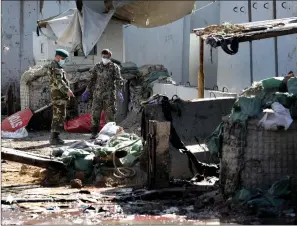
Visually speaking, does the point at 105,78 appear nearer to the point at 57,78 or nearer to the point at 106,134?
the point at 57,78

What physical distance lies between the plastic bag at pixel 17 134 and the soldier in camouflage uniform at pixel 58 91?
1.76 metres

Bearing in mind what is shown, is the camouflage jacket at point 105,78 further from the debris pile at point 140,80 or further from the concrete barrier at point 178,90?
the debris pile at point 140,80

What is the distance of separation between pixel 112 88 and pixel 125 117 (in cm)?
281

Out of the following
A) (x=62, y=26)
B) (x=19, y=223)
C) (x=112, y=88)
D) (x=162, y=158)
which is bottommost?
(x=19, y=223)

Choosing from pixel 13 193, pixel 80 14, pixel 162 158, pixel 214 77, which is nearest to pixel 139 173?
pixel 162 158

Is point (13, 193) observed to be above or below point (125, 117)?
below

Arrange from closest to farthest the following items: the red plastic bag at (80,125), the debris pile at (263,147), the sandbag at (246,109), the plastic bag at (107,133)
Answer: the debris pile at (263,147) < the sandbag at (246,109) < the plastic bag at (107,133) < the red plastic bag at (80,125)

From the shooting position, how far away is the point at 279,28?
980cm

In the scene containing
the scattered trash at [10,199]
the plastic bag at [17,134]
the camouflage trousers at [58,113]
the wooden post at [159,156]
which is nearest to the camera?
the scattered trash at [10,199]

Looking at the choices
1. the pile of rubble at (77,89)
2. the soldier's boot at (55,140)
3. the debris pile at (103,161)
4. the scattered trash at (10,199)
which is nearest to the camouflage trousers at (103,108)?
the soldier's boot at (55,140)

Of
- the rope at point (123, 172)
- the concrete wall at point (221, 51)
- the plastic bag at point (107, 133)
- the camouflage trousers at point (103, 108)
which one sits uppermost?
the concrete wall at point (221, 51)

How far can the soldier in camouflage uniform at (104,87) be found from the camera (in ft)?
41.5

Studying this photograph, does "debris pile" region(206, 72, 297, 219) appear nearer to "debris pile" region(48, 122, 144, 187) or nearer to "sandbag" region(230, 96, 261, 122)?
"sandbag" region(230, 96, 261, 122)

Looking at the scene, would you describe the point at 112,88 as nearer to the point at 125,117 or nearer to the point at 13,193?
the point at 125,117
